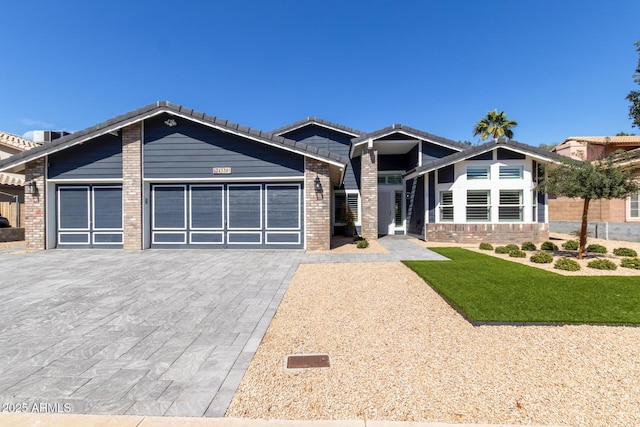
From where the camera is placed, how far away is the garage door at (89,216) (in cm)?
1167

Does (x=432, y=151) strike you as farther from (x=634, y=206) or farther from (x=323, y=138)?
(x=634, y=206)

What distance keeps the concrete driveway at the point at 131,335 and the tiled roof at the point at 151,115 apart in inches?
201

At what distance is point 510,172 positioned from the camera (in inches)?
536

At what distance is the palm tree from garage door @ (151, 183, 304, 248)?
89.3 feet

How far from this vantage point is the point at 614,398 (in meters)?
2.58

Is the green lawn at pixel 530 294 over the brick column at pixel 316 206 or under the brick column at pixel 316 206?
under

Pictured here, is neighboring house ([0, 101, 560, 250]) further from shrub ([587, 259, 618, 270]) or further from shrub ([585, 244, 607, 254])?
shrub ([587, 259, 618, 270])

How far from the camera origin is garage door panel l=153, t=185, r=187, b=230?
38.5ft

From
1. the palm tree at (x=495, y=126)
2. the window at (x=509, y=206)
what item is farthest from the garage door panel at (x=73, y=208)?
the palm tree at (x=495, y=126)

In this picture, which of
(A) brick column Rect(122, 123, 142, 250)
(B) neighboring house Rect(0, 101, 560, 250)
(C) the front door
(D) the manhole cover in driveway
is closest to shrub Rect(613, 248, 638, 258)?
(B) neighboring house Rect(0, 101, 560, 250)

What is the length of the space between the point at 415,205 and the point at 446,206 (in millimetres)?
2160

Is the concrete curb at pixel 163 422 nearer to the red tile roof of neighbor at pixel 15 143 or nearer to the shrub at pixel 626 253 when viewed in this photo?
the shrub at pixel 626 253

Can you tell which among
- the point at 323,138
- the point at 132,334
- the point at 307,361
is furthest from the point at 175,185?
the point at 307,361

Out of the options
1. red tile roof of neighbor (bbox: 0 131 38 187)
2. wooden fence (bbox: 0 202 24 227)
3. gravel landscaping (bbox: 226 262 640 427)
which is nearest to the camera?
gravel landscaping (bbox: 226 262 640 427)
